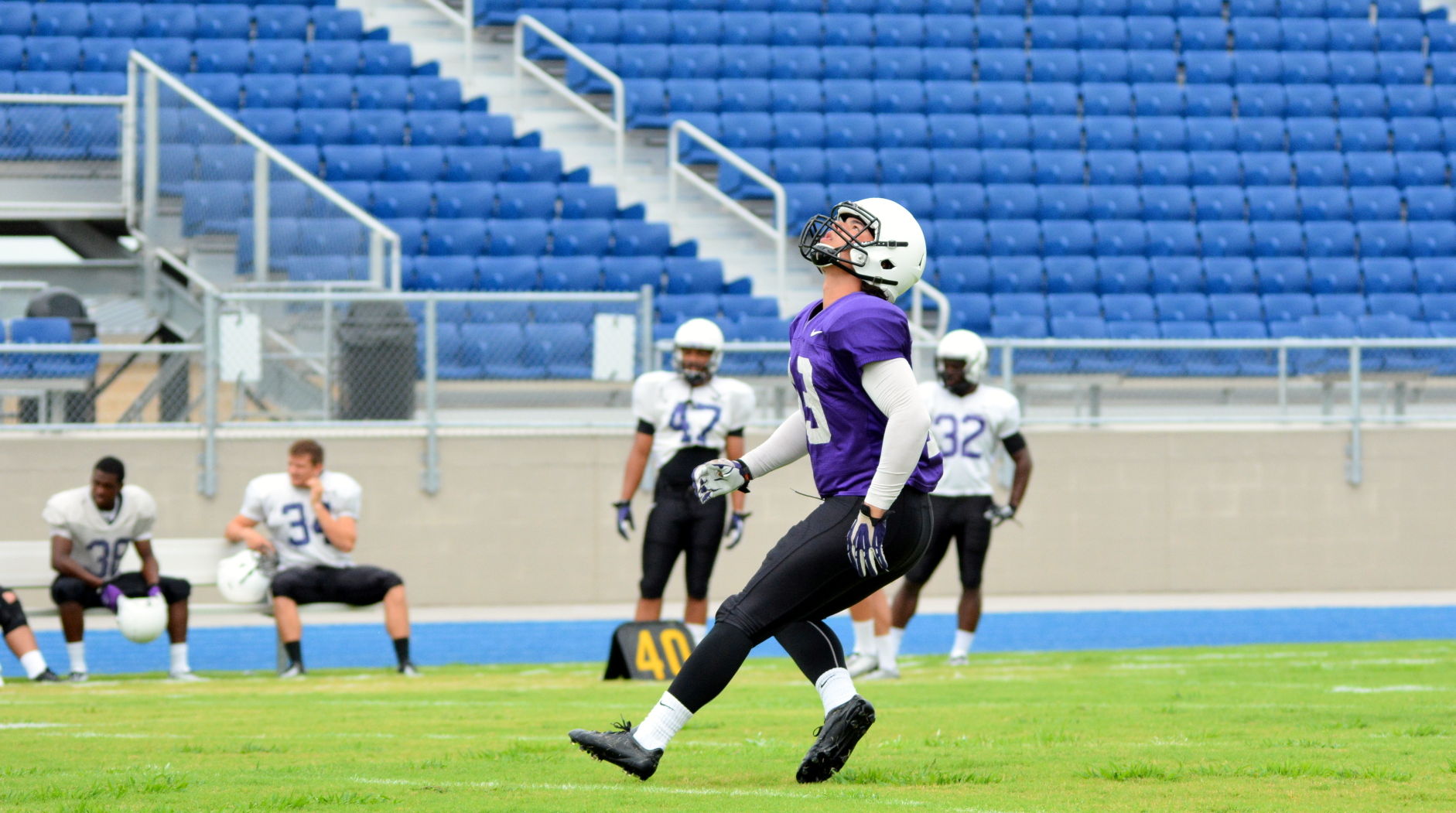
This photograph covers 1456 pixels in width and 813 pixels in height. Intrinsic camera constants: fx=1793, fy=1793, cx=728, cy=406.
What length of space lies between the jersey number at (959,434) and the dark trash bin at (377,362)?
4574 millimetres

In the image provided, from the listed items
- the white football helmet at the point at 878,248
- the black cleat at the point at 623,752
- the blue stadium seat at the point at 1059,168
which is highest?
the blue stadium seat at the point at 1059,168

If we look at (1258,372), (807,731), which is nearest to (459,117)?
(1258,372)

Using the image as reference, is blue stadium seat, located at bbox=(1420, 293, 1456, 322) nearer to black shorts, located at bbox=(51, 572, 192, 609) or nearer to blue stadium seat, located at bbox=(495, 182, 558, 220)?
blue stadium seat, located at bbox=(495, 182, 558, 220)

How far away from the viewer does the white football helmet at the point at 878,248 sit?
15.7ft

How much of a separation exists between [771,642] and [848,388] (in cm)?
827

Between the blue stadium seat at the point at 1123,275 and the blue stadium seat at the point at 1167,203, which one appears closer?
the blue stadium seat at the point at 1123,275

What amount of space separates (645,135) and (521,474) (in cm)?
670

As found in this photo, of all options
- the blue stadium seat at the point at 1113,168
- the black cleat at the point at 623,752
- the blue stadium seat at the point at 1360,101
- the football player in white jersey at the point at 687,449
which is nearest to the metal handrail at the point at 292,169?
the football player in white jersey at the point at 687,449

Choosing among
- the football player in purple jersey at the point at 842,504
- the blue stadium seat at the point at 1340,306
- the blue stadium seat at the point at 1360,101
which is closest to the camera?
the football player in purple jersey at the point at 842,504

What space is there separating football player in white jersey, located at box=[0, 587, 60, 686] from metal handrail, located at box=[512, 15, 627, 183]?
30.1ft

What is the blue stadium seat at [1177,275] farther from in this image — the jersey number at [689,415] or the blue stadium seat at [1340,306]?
the jersey number at [689,415]

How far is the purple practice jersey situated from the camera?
455 centimetres

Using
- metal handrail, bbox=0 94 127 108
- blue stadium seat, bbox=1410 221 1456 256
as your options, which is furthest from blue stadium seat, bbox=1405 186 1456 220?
metal handrail, bbox=0 94 127 108

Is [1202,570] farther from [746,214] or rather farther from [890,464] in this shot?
[890,464]
